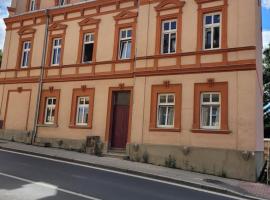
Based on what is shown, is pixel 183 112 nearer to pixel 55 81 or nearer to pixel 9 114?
pixel 55 81

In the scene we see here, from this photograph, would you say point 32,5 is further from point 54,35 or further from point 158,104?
point 158,104

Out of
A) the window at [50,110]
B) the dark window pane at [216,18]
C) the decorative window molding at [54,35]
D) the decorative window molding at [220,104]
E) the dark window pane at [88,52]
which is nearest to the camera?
the decorative window molding at [220,104]

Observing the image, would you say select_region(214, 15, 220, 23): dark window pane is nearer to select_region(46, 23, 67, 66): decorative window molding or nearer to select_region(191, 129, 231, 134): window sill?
select_region(191, 129, 231, 134): window sill

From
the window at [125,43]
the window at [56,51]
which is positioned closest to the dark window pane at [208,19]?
the window at [125,43]

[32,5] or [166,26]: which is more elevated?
[32,5]

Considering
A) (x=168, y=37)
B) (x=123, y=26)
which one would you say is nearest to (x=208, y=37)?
(x=168, y=37)

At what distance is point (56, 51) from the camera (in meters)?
21.9

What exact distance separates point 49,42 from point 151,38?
7941 mm

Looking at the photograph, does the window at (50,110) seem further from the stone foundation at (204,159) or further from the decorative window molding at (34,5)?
the decorative window molding at (34,5)

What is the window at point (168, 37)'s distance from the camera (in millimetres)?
17212

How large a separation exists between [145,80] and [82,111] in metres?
4.70

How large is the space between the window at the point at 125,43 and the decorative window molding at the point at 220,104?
5102 millimetres

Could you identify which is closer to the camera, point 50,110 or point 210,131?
point 210,131

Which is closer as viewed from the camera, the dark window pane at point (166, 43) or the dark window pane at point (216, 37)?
the dark window pane at point (216, 37)
